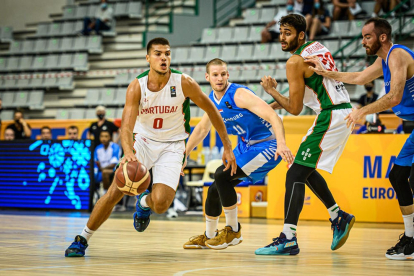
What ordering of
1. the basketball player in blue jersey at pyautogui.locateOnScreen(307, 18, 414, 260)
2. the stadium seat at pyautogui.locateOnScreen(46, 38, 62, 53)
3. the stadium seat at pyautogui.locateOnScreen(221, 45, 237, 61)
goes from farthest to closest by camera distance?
1. the stadium seat at pyautogui.locateOnScreen(46, 38, 62, 53)
2. the stadium seat at pyautogui.locateOnScreen(221, 45, 237, 61)
3. the basketball player in blue jersey at pyautogui.locateOnScreen(307, 18, 414, 260)

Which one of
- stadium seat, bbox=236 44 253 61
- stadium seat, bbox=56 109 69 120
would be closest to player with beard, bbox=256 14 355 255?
stadium seat, bbox=236 44 253 61

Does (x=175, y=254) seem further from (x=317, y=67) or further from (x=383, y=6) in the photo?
(x=383, y=6)

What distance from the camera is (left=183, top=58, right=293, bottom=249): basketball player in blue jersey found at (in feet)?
18.3

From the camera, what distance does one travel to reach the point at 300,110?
5.25 m

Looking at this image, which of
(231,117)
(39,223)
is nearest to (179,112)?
(231,117)

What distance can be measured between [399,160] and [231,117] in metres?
1.57

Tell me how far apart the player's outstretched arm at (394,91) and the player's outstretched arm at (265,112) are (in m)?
0.56

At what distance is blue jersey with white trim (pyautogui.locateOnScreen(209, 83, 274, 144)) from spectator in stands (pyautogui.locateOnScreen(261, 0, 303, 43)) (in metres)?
9.41

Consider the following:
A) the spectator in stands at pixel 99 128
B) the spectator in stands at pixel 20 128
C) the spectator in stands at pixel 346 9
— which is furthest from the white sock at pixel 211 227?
the spectator in stands at pixel 346 9

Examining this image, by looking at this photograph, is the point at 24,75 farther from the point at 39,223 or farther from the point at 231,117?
the point at 231,117

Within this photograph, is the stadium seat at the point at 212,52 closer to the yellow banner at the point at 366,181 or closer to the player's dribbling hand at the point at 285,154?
the yellow banner at the point at 366,181

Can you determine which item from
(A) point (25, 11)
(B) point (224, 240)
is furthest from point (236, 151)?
(A) point (25, 11)

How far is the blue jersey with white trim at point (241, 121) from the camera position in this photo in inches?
225

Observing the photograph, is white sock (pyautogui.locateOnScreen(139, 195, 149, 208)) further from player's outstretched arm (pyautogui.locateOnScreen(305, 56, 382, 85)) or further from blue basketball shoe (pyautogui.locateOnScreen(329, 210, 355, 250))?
player's outstretched arm (pyautogui.locateOnScreen(305, 56, 382, 85))
